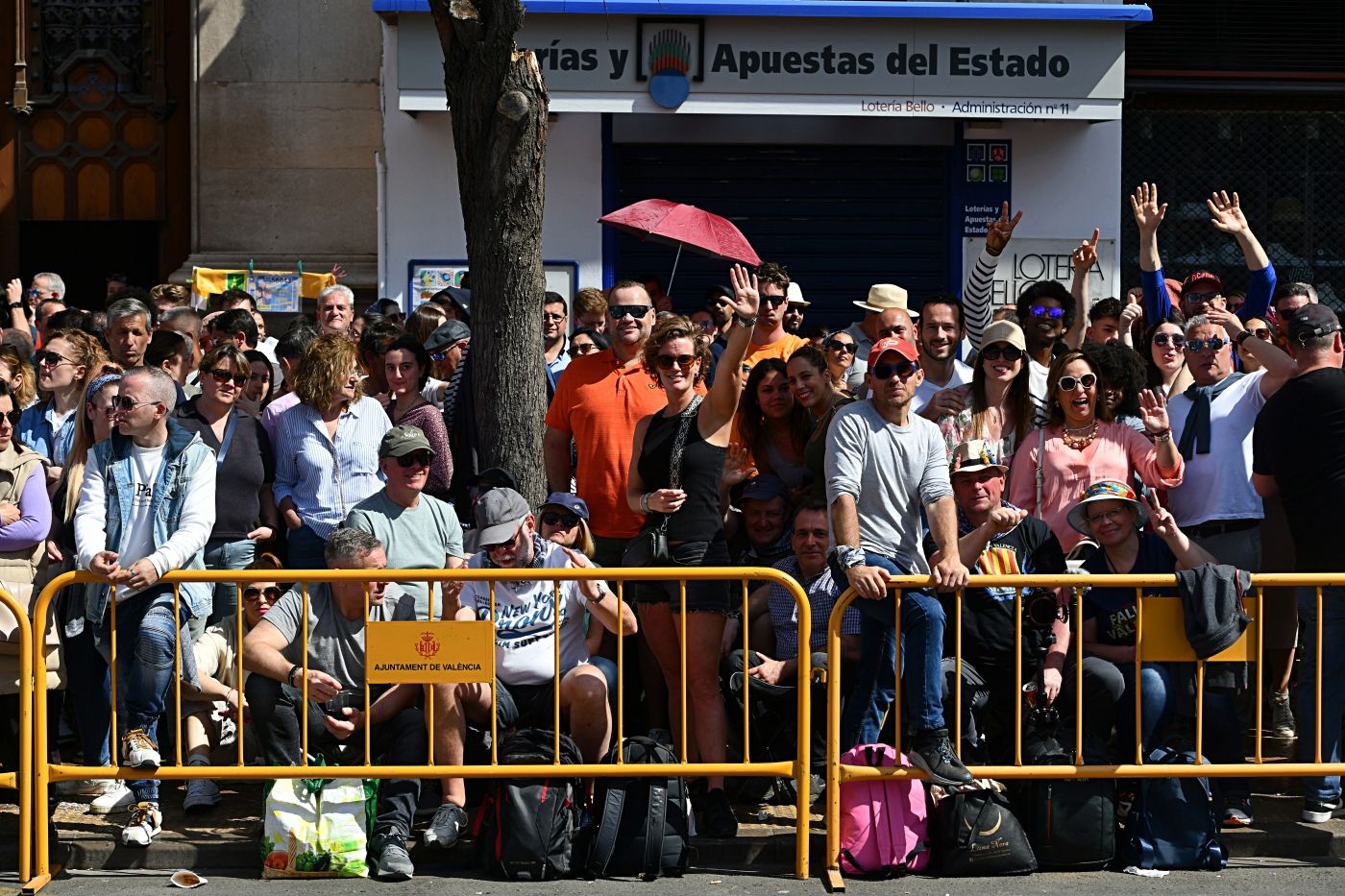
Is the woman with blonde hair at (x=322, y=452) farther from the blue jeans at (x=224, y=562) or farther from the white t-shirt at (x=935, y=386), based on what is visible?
the white t-shirt at (x=935, y=386)

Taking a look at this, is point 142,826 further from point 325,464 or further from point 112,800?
point 325,464

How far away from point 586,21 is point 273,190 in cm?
324

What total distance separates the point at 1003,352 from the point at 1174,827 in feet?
7.84

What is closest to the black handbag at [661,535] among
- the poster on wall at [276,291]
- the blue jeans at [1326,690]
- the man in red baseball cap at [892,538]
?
the man in red baseball cap at [892,538]

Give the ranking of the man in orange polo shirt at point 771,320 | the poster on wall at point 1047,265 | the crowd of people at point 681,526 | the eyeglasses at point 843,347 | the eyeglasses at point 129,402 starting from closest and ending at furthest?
the crowd of people at point 681,526
the eyeglasses at point 129,402
the eyeglasses at point 843,347
the man in orange polo shirt at point 771,320
the poster on wall at point 1047,265

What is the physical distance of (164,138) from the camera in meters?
15.6

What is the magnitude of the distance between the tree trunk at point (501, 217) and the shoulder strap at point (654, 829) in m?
2.32

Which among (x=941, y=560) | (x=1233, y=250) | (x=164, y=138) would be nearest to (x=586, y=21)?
(x=164, y=138)

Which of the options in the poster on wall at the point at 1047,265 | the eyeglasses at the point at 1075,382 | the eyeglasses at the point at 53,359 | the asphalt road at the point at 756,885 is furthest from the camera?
the poster on wall at the point at 1047,265

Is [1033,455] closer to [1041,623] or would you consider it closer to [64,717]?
[1041,623]

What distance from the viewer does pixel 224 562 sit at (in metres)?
8.42

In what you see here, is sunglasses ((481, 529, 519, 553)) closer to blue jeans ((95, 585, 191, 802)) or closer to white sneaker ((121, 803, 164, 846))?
blue jeans ((95, 585, 191, 802))

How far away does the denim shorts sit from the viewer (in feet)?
25.1

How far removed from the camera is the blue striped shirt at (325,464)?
8.57 metres
